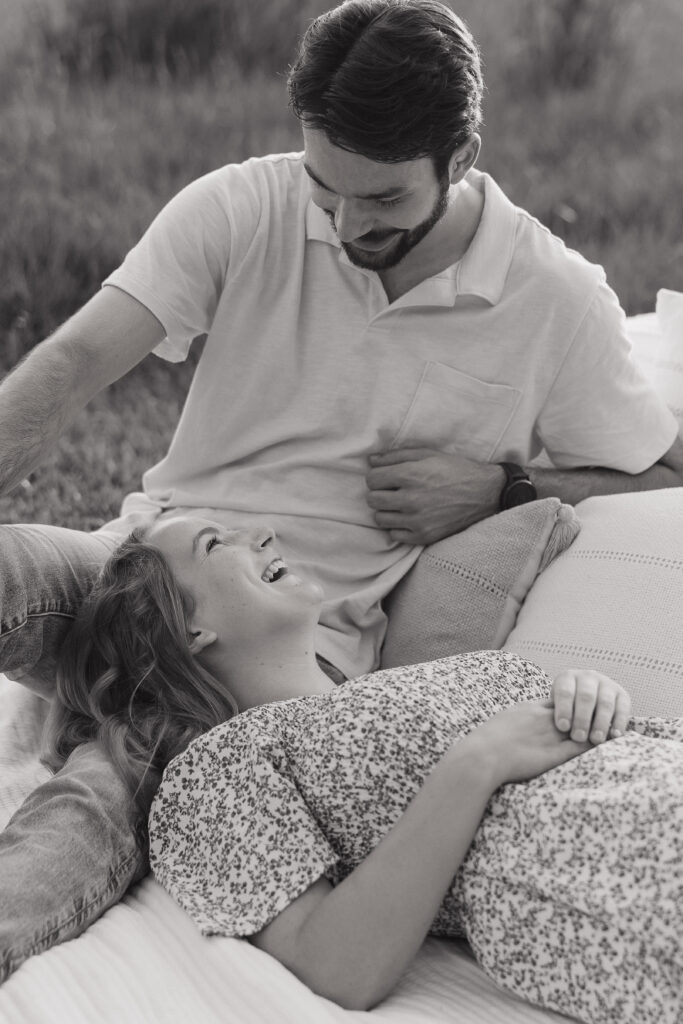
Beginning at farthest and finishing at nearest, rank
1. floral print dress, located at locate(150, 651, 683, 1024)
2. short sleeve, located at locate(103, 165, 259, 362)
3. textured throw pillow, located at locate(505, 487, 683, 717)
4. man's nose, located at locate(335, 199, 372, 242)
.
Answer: short sleeve, located at locate(103, 165, 259, 362) → man's nose, located at locate(335, 199, 372, 242) → textured throw pillow, located at locate(505, 487, 683, 717) → floral print dress, located at locate(150, 651, 683, 1024)

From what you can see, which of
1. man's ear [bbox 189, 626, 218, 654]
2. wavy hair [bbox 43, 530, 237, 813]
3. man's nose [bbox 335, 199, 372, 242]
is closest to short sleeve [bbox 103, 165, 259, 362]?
man's nose [bbox 335, 199, 372, 242]

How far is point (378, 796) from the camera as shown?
5.65 ft

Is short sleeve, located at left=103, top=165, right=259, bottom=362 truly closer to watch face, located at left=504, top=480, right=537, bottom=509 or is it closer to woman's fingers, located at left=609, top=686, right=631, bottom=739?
watch face, located at left=504, top=480, right=537, bottom=509

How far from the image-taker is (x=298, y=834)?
170 cm

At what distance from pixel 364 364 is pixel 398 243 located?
0.25 m

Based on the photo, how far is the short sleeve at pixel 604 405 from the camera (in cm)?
243

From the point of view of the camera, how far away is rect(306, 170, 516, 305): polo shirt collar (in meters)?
2.38

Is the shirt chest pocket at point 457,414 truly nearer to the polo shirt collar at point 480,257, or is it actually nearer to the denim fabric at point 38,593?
the polo shirt collar at point 480,257

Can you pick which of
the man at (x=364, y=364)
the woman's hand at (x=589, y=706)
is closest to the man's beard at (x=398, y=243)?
the man at (x=364, y=364)

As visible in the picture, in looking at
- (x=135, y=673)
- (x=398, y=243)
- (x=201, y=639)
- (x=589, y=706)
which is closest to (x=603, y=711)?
(x=589, y=706)

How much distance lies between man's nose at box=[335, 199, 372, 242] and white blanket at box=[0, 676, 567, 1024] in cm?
116

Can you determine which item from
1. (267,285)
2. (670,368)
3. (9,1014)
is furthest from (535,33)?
(9,1014)

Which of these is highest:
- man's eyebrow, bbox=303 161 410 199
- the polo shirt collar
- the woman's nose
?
man's eyebrow, bbox=303 161 410 199

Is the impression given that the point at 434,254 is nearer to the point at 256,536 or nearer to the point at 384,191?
the point at 384,191
